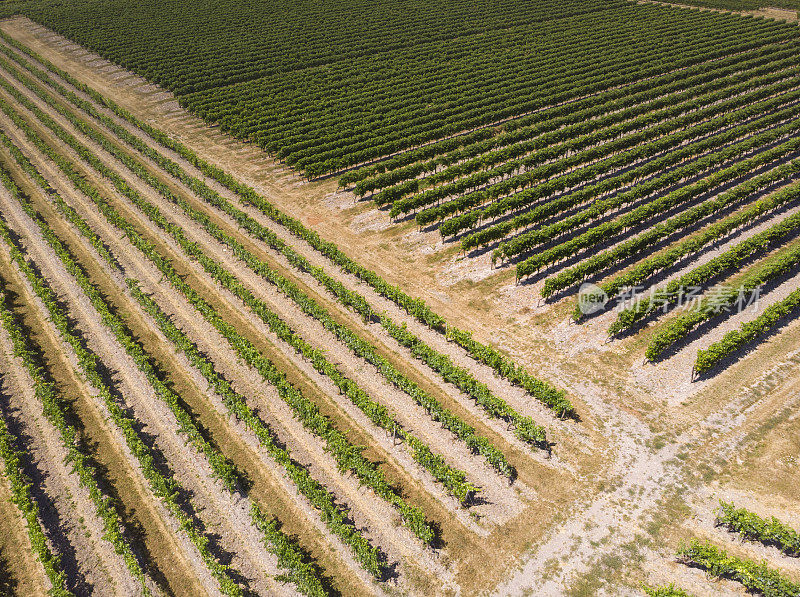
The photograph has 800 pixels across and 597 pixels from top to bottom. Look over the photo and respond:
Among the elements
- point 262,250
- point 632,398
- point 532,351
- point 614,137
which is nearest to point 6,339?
point 262,250

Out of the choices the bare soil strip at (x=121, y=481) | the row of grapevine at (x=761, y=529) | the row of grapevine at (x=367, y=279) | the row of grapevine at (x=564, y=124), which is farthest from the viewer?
the row of grapevine at (x=564, y=124)

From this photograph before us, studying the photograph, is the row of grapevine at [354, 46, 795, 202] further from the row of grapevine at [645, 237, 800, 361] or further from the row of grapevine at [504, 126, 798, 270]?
the row of grapevine at [645, 237, 800, 361]

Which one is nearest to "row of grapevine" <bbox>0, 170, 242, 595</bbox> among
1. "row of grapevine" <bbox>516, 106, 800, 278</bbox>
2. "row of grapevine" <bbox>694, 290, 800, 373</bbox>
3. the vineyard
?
the vineyard

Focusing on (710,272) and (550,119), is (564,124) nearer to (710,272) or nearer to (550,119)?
(550,119)

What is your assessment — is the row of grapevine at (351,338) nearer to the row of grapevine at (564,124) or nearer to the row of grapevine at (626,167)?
the row of grapevine at (564,124)

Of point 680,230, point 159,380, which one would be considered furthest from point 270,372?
point 680,230

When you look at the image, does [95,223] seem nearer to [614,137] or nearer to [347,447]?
[347,447]

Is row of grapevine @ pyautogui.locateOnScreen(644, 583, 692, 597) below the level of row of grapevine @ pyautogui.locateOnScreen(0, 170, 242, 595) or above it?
above

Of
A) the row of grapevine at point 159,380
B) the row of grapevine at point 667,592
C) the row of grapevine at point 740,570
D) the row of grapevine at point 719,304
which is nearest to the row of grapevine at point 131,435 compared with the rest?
the row of grapevine at point 159,380
